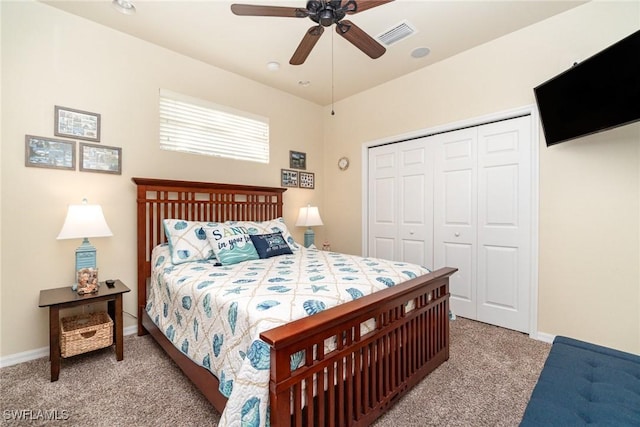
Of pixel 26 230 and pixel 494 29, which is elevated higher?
pixel 494 29

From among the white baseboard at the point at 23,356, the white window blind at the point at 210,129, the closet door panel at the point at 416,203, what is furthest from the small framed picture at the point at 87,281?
the closet door panel at the point at 416,203

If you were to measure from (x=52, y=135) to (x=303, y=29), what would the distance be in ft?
7.54

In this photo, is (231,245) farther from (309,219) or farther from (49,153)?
(49,153)

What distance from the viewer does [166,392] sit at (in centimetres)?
183

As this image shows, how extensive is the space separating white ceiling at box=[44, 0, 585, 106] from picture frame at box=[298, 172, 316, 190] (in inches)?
53.1

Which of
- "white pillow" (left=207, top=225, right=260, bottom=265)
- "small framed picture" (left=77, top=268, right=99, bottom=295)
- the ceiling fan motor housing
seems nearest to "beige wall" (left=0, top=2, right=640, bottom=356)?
"small framed picture" (left=77, top=268, right=99, bottom=295)

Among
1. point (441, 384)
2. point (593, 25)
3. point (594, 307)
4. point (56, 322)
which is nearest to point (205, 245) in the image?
point (56, 322)

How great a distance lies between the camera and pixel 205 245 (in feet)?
8.64

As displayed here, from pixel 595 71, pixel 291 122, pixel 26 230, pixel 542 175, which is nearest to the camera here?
pixel 595 71

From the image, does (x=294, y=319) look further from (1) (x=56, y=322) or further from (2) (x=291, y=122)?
(2) (x=291, y=122)

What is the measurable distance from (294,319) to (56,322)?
1804 mm

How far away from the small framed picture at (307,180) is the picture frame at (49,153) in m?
2.54

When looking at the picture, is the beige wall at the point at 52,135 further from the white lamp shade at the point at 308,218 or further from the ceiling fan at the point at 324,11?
the ceiling fan at the point at 324,11

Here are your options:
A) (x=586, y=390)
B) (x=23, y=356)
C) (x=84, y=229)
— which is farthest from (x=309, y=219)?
(x=586, y=390)
